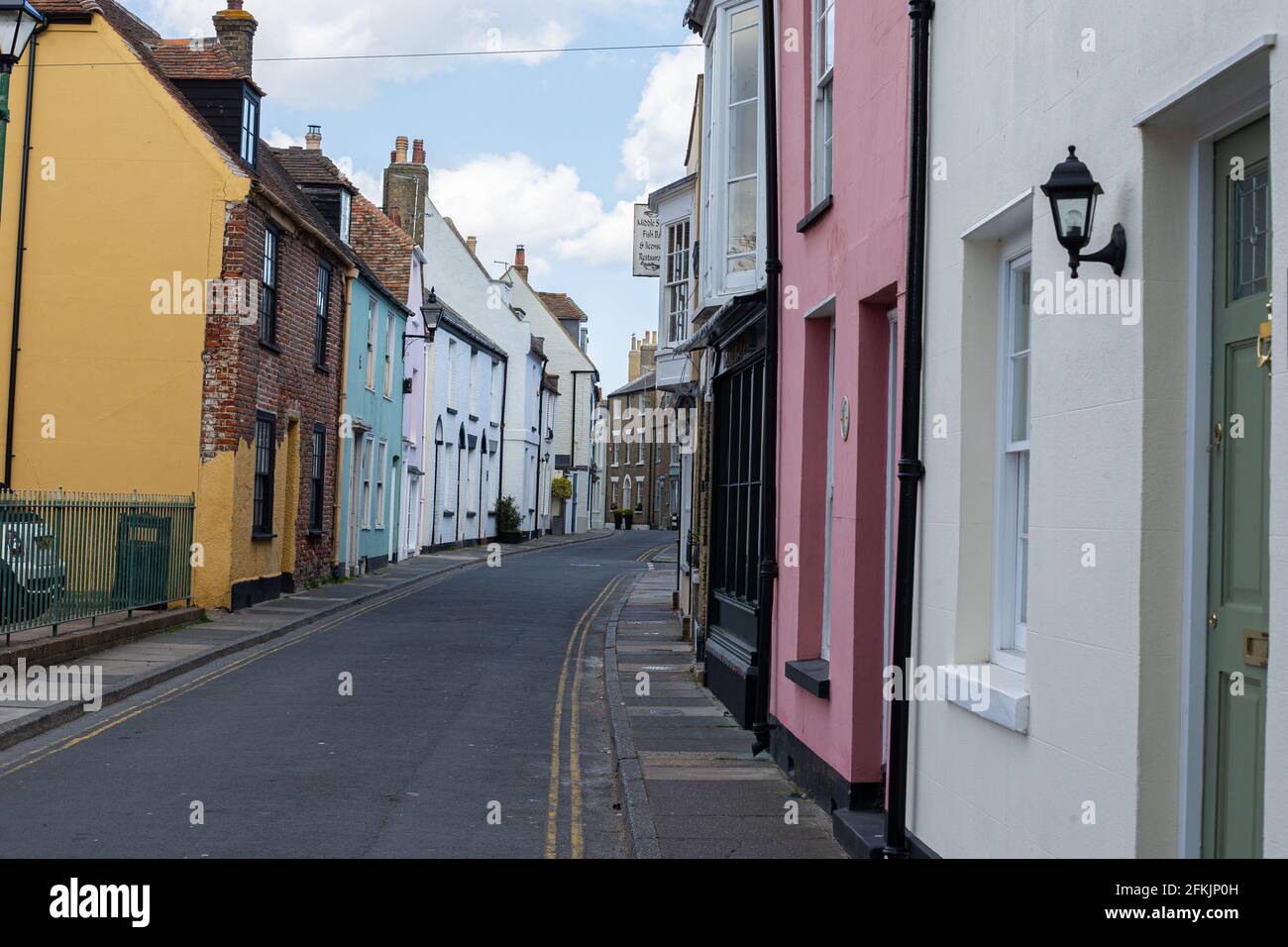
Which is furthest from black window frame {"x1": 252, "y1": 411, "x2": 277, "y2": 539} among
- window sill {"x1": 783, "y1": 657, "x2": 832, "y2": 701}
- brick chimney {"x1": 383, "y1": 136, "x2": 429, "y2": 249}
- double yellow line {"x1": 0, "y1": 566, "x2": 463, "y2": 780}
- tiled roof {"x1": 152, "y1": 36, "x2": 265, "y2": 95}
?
brick chimney {"x1": 383, "y1": 136, "x2": 429, "y2": 249}

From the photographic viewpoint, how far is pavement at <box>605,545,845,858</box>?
7.16 metres

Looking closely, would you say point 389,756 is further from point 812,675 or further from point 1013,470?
point 1013,470

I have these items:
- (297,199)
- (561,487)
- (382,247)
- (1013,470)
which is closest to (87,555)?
(1013,470)

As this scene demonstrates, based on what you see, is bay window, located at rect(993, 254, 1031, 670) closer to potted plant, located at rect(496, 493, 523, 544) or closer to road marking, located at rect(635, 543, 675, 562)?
road marking, located at rect(635, 543, 675, 562)

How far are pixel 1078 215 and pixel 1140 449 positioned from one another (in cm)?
82

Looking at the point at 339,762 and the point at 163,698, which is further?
the point at 163,698

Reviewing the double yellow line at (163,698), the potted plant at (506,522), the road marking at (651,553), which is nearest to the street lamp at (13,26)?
the double yellow line at (163,698)

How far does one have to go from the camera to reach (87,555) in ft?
47.9

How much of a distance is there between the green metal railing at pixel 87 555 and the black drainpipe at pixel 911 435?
927 cm

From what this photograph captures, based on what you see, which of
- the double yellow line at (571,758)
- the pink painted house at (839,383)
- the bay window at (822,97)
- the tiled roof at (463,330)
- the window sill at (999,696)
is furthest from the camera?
the tiled roof at (463,330)

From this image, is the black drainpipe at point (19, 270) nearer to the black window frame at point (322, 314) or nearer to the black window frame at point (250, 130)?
the black window frame at point (250, 130)

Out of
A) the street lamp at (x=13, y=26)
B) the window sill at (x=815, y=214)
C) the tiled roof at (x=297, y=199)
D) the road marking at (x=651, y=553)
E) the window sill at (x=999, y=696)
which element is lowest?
the road marking at (x=651, y=553)

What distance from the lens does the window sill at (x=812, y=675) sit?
26.1 ft

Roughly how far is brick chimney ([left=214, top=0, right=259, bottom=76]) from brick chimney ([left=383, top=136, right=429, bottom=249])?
66.6ft
